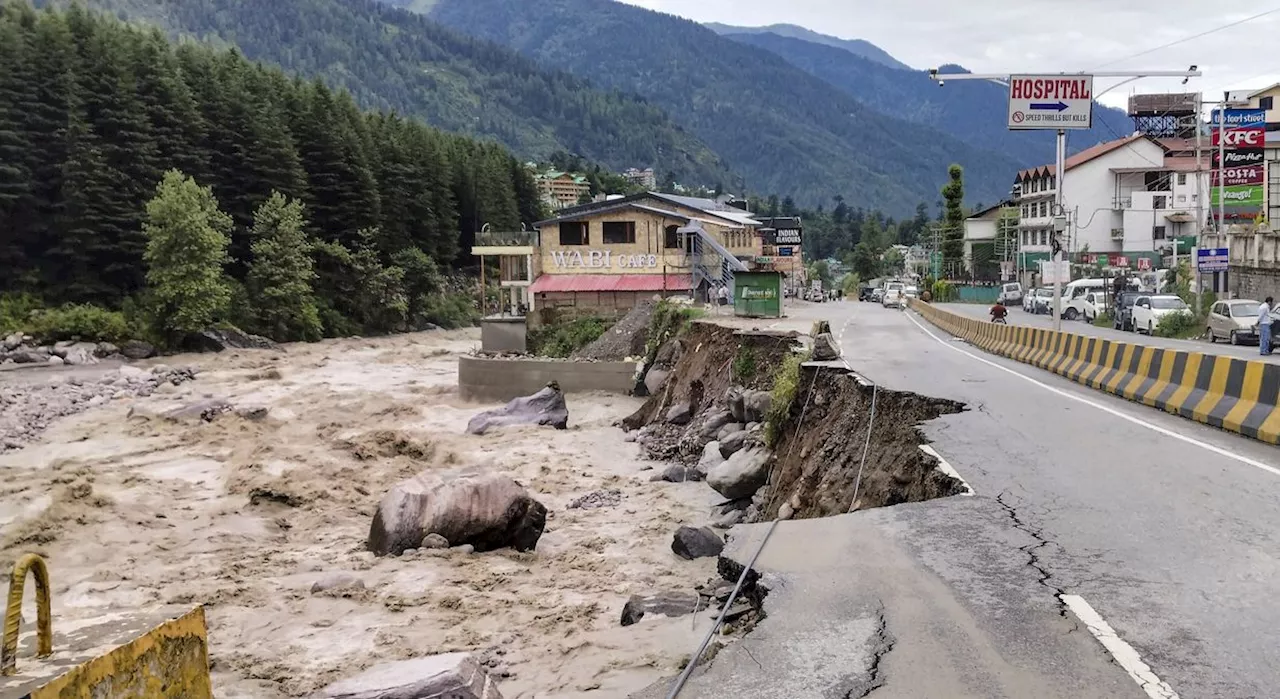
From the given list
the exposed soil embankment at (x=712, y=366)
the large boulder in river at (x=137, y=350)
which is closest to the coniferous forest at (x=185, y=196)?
the large boulder in river at (x=137, y=350)

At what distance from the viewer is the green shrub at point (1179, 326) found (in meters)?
38.5

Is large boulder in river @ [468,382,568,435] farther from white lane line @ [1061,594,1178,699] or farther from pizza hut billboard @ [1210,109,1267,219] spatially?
pizza hut billboard @ [1210,109,1267,219]

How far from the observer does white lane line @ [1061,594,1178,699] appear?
527 centimetres

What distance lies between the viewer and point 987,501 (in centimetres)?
955

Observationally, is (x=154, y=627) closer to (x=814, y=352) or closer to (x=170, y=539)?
(x=170, y=539)

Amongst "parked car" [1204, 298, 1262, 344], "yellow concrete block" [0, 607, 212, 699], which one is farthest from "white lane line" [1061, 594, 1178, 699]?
"parked car" [1204, 298, 1262, 344]

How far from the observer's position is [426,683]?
24.1 ft

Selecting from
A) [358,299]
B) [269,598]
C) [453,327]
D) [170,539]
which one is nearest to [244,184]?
[358,299]

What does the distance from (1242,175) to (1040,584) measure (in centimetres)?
4292

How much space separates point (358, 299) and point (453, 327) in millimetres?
11131

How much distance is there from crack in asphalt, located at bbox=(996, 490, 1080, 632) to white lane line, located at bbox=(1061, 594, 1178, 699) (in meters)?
0.05

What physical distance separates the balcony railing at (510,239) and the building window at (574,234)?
85.0 inches

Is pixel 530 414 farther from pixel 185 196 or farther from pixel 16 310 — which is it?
pixel 16 310

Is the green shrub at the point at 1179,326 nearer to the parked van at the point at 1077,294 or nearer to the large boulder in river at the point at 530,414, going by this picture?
the parked van at the point at 1077,294
